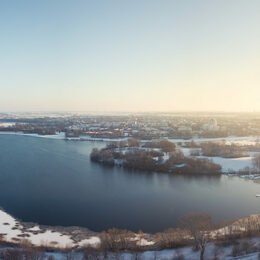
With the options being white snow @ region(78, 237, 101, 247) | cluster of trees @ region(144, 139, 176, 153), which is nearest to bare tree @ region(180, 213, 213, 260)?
white snow @ region(78, 237, 101, 247)

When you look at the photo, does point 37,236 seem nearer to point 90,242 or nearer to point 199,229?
point 90,242

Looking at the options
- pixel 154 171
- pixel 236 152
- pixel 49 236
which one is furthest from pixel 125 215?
pixel 236 152

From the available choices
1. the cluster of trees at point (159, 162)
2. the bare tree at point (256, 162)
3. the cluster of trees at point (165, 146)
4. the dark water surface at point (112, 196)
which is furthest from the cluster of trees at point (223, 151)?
the dark water surface at point (112, 196)

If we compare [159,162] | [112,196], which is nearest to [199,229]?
[112,196]

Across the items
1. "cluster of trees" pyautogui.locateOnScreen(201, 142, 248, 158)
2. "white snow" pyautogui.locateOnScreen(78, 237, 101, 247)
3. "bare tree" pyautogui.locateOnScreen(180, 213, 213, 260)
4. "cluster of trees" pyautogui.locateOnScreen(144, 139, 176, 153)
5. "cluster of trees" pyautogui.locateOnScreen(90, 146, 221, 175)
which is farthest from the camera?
"cluster of trees" pyautogui.locateOnScreen(144, 139, 176, 153)

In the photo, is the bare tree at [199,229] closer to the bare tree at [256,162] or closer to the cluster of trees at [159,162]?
the cluster of trees at [159,162]

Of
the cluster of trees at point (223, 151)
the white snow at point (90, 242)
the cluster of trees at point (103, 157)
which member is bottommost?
the white snow at point (90, 242)

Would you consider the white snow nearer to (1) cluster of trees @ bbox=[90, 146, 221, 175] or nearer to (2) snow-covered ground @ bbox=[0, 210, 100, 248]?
(2) snow-covered ground @ bbox=[0, 210, 100, 248]
